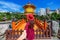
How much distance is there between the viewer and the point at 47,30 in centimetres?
961

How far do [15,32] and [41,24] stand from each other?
4.72 feet

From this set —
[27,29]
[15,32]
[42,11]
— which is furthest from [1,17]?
[27,29]

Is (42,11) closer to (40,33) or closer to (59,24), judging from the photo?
(59,24)

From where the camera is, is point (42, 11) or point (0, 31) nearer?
point (0, 31)

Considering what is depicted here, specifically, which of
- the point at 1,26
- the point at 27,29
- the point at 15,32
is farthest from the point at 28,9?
the point at 27,29

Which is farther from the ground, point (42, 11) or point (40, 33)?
point (42, 11)

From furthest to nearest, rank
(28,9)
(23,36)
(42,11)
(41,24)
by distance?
(42,11) → (28,9) → (41,24) → (23,36)

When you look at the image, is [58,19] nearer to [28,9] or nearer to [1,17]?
[28,9]

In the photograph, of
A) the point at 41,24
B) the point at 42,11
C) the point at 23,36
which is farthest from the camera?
the point at 42,11

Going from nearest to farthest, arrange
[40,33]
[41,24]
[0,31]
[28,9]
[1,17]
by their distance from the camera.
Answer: [40,33] → [41,24] → [0,31] → [28,9] → [1,17]

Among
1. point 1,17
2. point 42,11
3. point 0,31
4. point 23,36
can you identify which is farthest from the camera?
point 42,11

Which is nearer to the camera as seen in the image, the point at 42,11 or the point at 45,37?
the point at 45,37

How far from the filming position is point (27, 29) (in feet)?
6.89

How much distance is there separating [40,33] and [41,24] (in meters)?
1.11
